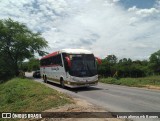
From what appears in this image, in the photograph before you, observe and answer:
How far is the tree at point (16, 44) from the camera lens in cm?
5097

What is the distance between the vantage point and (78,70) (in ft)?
71.2

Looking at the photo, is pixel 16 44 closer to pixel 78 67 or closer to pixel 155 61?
pixel 78 67

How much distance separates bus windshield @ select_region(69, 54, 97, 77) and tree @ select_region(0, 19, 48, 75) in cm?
3027

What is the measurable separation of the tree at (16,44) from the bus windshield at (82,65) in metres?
30.3

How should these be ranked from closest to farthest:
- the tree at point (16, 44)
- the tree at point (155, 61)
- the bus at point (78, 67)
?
1. the bus at point (78, 67)
2. the tree at point (16, 44)
3. the tree at point (155, 61)

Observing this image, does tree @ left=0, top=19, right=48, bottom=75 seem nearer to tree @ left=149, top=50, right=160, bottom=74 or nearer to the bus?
the bus

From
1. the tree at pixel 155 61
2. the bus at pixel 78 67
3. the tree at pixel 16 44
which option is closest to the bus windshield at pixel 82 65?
the bus at pixel 78 67

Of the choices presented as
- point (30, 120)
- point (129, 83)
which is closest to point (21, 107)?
point (30, 120)

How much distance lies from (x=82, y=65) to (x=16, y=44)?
105 ft

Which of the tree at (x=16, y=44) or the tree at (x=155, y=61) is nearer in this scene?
the tree at (x=16, y=44)

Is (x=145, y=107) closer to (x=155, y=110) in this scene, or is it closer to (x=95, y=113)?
(x=155, y=110)

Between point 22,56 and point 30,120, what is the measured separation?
141ft

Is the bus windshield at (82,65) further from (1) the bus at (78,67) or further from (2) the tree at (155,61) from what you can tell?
(2) the tree at (155,61)

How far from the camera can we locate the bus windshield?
21625mm
